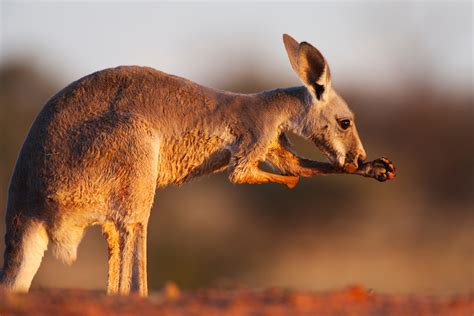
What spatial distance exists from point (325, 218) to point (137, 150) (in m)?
24.1

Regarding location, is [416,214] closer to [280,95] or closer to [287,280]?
[287,280]

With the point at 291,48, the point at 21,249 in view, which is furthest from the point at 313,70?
the point at 21,249

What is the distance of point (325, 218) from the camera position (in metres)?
34.6

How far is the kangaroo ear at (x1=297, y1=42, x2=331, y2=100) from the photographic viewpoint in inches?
472

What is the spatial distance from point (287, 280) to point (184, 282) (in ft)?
9.95

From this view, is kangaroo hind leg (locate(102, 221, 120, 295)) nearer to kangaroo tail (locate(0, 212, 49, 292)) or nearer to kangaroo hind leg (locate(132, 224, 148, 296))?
kangaroo hind leg (locate(132, 224, 148, 296))

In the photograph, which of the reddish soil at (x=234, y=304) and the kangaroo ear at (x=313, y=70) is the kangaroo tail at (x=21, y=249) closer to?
the reddish soil at (x=234, y=304)

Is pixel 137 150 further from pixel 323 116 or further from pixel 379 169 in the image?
pixel 379 169

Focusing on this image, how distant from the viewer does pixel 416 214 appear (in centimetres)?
3494

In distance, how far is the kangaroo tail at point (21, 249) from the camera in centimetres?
1090

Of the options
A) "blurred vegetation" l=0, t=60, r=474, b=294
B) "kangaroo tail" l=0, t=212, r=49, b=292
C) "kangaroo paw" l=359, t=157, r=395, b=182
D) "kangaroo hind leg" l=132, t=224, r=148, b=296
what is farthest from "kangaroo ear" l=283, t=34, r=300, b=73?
"blurred vegetation" l=0, t=60, r=474, b=294

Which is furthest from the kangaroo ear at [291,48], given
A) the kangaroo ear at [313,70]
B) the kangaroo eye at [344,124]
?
the kangaroo eye at [344,124]

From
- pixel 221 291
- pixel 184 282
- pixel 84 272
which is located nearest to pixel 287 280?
pixel 184 282

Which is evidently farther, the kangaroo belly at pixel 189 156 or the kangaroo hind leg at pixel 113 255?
the kangaroo belly at pixel 189 156
